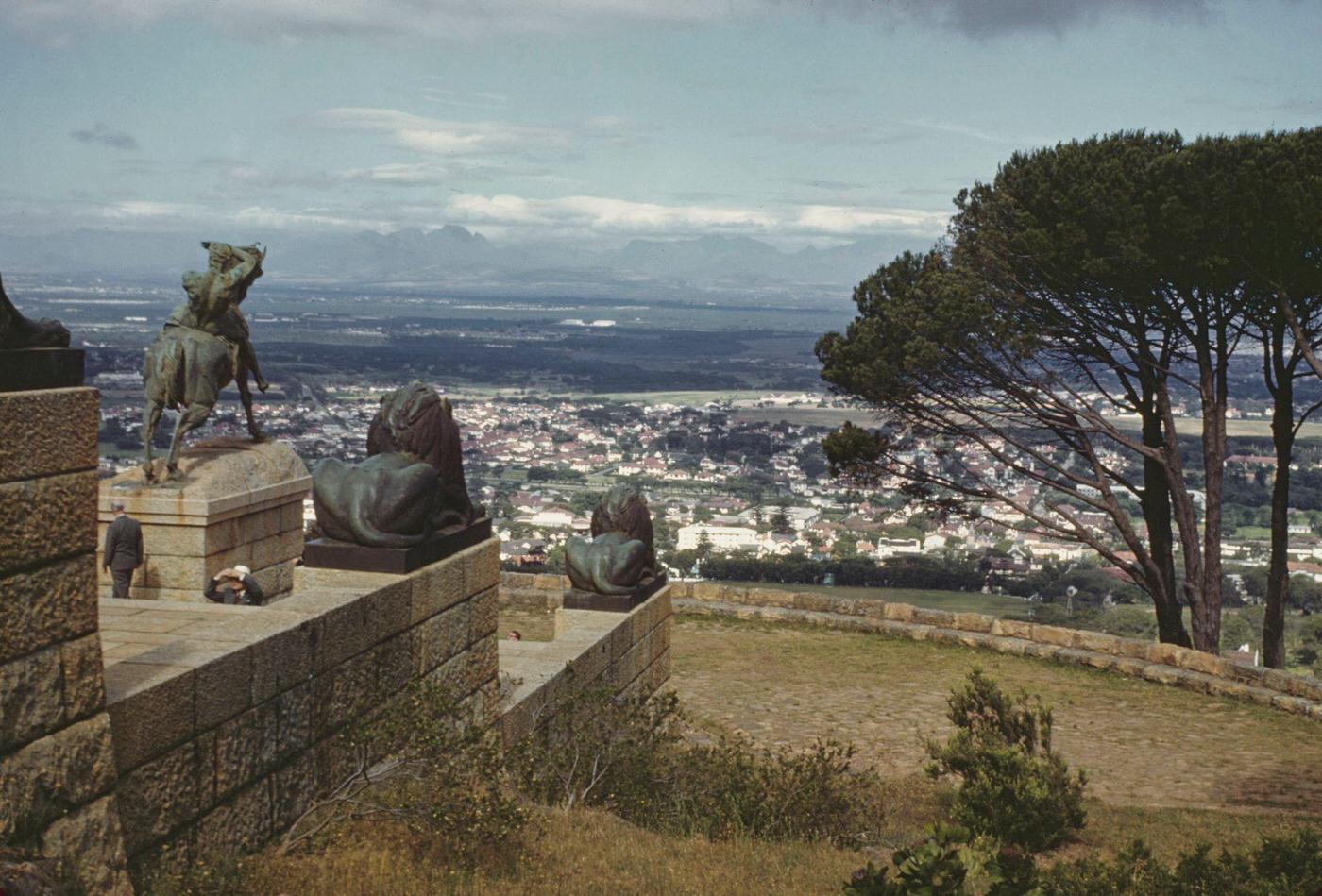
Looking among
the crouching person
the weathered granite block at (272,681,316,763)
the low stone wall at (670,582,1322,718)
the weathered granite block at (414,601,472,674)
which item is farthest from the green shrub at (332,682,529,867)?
the low stone wall at (670,582,1322,718)

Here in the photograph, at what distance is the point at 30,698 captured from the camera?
12.3 ft

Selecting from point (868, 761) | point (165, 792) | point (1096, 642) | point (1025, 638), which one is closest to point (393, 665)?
point (165, 792)

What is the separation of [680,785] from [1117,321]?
1124 cm

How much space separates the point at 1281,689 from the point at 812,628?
17.8ft

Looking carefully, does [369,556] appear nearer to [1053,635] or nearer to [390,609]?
[390,609]

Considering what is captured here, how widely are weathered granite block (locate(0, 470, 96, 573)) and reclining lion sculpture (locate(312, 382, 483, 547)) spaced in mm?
2490

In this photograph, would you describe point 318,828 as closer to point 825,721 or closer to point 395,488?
point 395,488

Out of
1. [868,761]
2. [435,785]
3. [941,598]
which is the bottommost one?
[941,598]

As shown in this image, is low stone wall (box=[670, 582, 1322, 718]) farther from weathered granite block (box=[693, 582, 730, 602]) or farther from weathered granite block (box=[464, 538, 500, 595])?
weathered granite block (box=[464, 538, 500, 595])

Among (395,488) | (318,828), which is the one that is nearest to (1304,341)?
(395,488)

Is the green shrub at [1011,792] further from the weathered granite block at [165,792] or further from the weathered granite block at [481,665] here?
the weathered granite block at [165,792]

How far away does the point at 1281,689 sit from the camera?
12992mm

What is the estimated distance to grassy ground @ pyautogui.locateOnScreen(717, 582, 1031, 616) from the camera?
1959cm

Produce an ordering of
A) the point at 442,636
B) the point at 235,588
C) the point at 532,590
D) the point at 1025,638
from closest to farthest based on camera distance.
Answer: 1. the point at 442,636
2. the point at 235,588
3. the point at 1025,638
4. the point at 532,590
